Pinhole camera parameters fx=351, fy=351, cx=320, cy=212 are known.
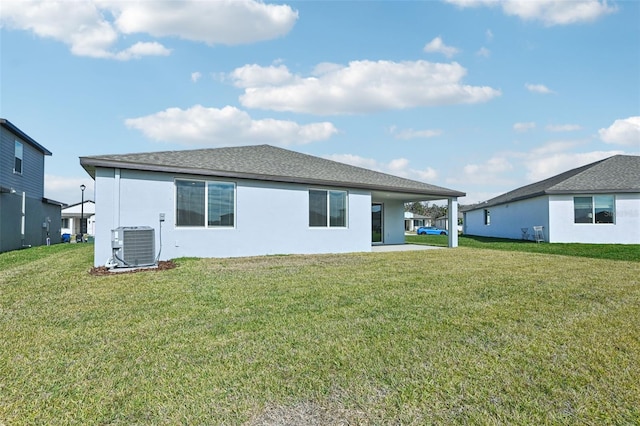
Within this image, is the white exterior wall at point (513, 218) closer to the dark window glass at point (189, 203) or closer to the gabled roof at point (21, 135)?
the dark window glass at point (189, 203)

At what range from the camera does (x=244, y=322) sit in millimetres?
3984

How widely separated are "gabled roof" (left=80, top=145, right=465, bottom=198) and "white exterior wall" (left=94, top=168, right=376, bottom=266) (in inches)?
12.4

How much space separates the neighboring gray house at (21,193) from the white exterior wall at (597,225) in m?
24.3

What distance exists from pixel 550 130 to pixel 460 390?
823 inches

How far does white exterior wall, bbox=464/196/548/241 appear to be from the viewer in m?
18.1

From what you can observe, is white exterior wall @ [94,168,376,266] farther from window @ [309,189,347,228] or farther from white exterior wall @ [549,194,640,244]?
white exterior wall @ [549,194,640,244]

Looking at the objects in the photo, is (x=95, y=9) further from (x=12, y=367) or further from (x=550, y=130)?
(x=550, y=130)

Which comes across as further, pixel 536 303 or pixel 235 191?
pixel 235 191

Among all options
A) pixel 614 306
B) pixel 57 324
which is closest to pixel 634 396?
pixel 614 306

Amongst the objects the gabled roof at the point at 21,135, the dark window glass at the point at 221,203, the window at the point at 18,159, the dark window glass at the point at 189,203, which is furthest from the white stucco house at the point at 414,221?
the dark window glass at the point at 189,203

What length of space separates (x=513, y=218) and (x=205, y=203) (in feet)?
64.9

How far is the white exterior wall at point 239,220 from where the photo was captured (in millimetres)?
8984

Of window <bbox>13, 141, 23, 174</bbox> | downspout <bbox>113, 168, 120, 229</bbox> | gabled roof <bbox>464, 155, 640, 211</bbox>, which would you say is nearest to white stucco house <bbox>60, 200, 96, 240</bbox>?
window <bbox>13, 141, 23, 174</bbox>

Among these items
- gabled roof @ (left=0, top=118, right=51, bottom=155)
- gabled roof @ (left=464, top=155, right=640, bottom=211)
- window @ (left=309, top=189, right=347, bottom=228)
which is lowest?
window @ (left=309, top=189, right=347, bottom=228)
